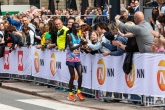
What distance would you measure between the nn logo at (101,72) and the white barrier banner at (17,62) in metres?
4.65

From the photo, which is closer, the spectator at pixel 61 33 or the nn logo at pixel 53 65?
the spectator at pixel 61 33

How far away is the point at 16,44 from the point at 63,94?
3984 millimetres

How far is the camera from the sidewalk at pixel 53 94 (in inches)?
570

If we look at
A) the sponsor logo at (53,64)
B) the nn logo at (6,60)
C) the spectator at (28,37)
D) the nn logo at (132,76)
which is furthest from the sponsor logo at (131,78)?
the nn logo at (6,60)

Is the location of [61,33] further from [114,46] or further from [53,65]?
[114,46]

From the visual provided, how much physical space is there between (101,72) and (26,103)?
1897mm

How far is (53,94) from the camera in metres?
17.1

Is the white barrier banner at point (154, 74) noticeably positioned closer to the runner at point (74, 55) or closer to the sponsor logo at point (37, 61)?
the runner at point (74, 55)

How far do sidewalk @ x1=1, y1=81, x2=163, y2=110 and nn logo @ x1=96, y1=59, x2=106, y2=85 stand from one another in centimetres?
52

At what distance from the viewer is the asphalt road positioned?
1452 centimetres

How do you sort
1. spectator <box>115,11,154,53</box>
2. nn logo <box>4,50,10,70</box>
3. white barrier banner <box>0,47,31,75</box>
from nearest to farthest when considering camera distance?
spectator <box>115,11,154,53</box>
white barrier banner <box>0,47,31,75</box>
nn logo <box>4,50,10,70</box>

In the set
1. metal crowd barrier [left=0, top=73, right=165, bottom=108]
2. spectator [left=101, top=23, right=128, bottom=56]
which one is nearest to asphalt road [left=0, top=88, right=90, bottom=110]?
metal crowd barrier [left=0, top=73, right=165, bottom=108]

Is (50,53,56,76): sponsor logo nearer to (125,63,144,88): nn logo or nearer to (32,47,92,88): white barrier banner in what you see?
(32,47,92,88): white barrier banner

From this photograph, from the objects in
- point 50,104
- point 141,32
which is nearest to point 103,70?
point 50,104
